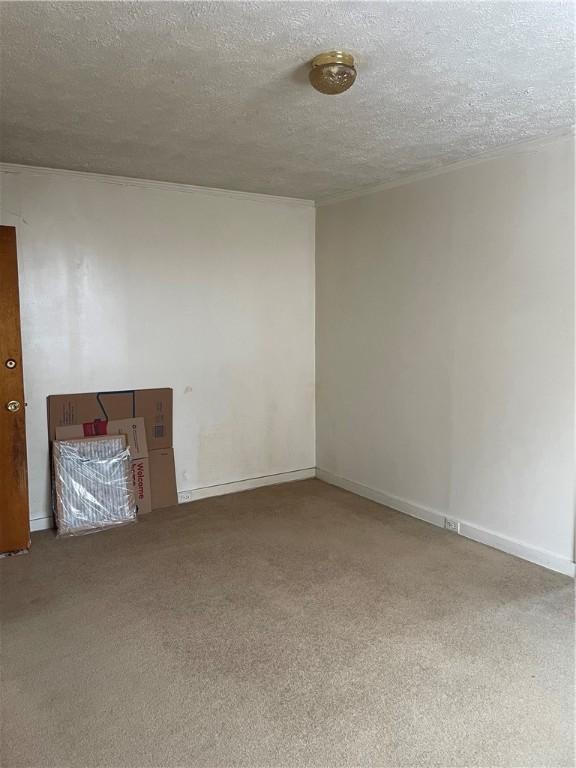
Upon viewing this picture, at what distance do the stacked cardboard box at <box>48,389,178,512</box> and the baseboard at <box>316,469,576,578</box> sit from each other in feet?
5.02

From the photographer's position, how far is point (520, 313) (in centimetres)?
356

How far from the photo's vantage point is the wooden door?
3.70 metres

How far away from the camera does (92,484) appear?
425cm

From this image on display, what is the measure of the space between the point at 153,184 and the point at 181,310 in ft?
3.13

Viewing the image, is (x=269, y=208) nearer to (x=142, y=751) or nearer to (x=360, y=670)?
(x=360, y=670)

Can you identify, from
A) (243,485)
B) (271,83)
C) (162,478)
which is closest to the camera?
(271,83)

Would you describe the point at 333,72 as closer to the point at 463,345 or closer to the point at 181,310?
the point at 463,345

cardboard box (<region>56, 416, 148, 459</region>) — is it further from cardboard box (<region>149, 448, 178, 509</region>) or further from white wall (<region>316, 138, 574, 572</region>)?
white wall (<region>316, 138, 574, 572</region>)

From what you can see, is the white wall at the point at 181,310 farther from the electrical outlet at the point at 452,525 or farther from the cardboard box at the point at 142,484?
the electrical outlet at the point at 452,525

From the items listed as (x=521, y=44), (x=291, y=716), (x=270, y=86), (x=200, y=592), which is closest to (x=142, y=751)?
(x=291, y=716)

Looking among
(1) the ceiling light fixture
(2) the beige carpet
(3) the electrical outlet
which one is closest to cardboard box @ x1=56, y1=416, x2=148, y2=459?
(2) the beige carpet

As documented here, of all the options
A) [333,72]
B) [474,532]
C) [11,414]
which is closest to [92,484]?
[11,414]

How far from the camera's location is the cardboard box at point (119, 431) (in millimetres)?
4250

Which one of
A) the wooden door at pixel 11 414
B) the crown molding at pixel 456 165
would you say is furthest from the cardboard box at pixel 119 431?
the crown molding at pixel 456 165
